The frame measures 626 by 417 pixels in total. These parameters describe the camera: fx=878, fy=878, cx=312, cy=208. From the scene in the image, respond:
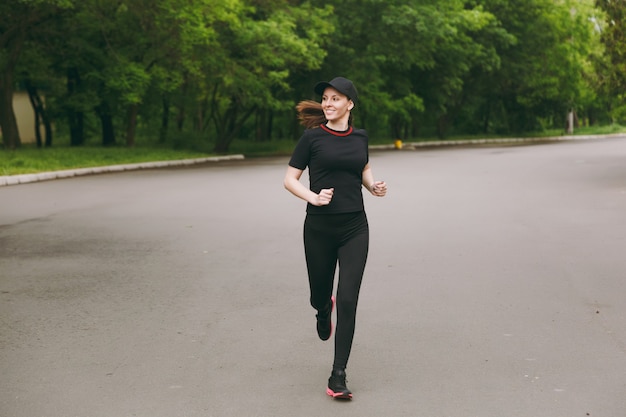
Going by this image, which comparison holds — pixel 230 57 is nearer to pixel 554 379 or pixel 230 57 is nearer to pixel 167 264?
pixel 167 264

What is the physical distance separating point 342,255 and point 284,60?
1170 inches

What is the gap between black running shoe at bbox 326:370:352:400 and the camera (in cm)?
471

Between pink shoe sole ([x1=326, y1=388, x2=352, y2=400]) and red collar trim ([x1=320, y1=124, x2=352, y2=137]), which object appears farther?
red collar trim ([x1=320, y1=124, x2=352, y2=137])

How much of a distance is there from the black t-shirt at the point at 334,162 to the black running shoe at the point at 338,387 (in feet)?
2.96

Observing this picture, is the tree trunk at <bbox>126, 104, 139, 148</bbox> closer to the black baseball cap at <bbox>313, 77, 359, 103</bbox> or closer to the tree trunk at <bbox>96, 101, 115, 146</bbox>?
the tree trunk at <bbox>96, 101, 115, 146</bbox>

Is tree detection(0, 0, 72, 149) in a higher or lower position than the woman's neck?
higher

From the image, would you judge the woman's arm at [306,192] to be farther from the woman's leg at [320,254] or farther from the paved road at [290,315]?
the paved road at [290,315]

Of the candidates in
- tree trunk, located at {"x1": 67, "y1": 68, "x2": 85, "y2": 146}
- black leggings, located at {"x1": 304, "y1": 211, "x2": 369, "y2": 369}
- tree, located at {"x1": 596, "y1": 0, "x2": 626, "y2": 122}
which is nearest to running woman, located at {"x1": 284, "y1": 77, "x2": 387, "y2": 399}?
black leggings, located at {"x1": 304, "y1": 211, "x2": 369, "y2": 369}

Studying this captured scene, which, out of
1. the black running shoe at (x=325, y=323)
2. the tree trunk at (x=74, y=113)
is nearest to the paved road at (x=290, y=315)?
the black running shoe at (x=325, y=323)

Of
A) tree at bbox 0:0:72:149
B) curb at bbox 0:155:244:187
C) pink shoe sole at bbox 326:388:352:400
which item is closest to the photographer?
pink shoe sole at bbox 326:388:352:400

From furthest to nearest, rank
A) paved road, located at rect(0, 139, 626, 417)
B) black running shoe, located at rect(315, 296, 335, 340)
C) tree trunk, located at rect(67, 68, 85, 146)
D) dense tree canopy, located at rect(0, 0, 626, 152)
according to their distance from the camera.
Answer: tree trunk, located at rect(67, 68, 85, 146) → dense tree canopy, located at rect(0, 0, 626, 152) → black running shoe, located at rect(315, 296, 335, 340) → paved road, located at rect(0, 139, 626, 417)

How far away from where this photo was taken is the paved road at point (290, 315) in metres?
4.80

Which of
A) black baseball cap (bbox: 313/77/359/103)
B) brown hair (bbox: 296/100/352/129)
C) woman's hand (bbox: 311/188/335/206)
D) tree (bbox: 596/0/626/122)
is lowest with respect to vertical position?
woman's hand (bbox: 311/188/335/206)

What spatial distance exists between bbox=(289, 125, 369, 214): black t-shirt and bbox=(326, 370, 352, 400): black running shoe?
90 cm
